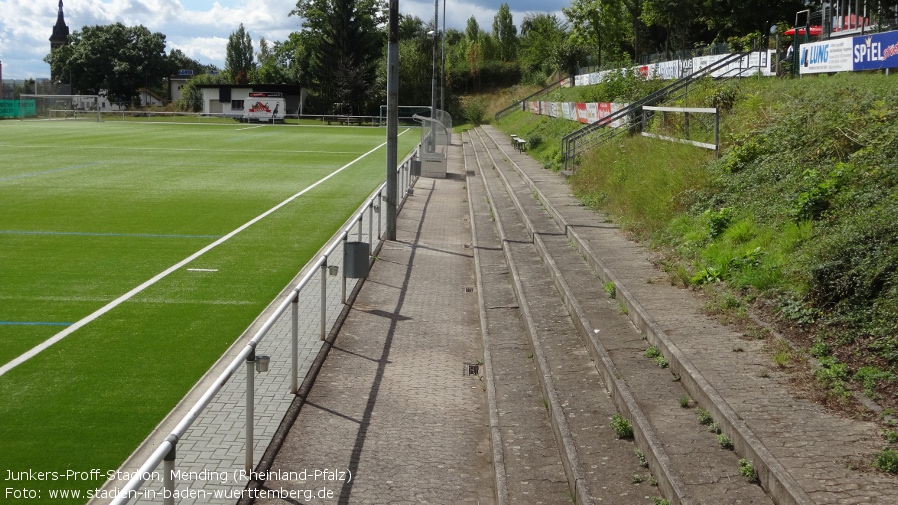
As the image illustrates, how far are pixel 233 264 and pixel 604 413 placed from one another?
28.2ft

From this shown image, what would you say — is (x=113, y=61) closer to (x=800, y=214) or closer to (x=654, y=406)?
(x=800, y=214)

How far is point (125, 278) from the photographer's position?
1314 cm

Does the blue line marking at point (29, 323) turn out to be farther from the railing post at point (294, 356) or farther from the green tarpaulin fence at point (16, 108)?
the green tarpaulin fence at point (16, 108)

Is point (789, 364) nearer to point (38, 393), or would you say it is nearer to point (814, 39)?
point (38, 393)

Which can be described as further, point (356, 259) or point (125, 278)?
point (125, 278)

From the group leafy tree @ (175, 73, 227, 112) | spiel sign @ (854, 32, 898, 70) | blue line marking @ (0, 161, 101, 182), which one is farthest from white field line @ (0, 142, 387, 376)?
leafy tree @ (175, 73, 227, 112)

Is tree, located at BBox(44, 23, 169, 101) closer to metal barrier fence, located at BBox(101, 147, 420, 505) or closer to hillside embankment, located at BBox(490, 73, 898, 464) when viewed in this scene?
hillside embankment, located at BBox(490, 73, 898, 464)

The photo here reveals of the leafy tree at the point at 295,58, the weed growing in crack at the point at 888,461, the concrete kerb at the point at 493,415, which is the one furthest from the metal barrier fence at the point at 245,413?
the leafy tree at the point at 295,58

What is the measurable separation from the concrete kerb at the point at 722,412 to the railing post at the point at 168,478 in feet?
11.2

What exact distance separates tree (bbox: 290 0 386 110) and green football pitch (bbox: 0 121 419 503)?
6117cm

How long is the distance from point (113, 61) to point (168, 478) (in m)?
126

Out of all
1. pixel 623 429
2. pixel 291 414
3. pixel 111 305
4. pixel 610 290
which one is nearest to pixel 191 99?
pixel 111 305

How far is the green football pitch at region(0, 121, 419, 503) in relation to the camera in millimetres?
7520

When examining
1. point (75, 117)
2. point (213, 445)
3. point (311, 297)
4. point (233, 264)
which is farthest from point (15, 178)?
point (75, 117)
